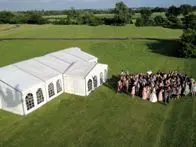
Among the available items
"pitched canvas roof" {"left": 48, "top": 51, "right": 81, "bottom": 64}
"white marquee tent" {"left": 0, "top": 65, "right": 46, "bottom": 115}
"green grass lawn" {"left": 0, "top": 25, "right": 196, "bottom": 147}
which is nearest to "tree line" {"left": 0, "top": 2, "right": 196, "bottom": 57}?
"pitched canvas roof" {"left": 48, "top": 51, "right": 81, "bottom": 64}

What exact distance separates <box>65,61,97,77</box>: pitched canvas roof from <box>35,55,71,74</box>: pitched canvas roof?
0.70 m

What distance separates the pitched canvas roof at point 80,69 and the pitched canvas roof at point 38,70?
1.20 meters

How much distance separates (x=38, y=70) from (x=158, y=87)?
10076 mm

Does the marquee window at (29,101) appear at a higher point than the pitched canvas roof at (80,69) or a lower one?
lower

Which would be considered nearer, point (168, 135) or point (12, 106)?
point (168, 135)

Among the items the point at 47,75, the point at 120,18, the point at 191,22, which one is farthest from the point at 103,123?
the point at 120,18

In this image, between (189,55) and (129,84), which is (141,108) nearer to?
(129,84)

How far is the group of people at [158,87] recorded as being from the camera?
65.0ft

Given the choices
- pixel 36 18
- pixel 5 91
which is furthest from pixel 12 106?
pixel 36 18

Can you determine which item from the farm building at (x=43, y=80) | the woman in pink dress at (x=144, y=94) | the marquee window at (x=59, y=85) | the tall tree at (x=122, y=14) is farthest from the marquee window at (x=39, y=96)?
the tall tree at (x=122, y=14)

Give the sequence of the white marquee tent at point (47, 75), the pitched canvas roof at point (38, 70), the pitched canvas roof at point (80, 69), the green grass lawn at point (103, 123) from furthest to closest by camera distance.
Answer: the pitched canvas roof at point (80, 69)
the pitched canvas roof at point (38, 70)
the white marquee tent at point (47, 75)
the green grass lawn at point (103, 123)

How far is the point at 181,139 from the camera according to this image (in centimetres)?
1469

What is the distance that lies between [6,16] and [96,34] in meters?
40.3

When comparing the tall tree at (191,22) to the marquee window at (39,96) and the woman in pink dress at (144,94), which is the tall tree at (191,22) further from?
the marquee window at (39,96)
